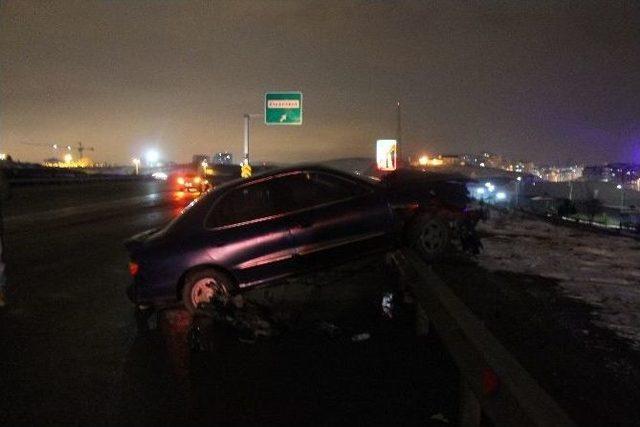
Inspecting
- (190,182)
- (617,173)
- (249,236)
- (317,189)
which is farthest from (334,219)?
(617,173)

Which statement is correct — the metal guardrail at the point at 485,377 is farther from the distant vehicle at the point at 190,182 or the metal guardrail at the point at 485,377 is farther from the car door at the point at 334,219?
the distant vehicle at the point at 190,182

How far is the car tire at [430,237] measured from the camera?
8289 mm

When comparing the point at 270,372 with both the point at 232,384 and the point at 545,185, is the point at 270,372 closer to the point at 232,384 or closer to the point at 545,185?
the point at 232,384

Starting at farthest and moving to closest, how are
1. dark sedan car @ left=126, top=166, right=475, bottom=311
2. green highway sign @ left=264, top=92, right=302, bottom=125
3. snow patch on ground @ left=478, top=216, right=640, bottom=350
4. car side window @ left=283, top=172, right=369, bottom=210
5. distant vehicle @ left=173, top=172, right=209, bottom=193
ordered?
distant vehicle @ left=173, top=172, right=209, bottom=193, green highway sign @ left=264, top=92, right=302, bottom=125, car side window @ left=283, top=172, right=369, bottom=210, snow patch on ground @ left=478, top=216, right=640, bottom=350, dark sedan car @ left=126, top=166, right=475, bottom=311

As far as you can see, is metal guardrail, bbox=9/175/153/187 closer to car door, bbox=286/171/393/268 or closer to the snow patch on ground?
the snow patch on ground

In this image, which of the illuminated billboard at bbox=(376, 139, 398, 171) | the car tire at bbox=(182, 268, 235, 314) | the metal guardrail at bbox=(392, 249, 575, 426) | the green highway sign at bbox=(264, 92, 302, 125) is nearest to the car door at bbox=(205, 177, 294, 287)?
the car tire at bbox=(182, 268, 235, 314)

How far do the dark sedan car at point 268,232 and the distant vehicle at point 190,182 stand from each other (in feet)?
86.4

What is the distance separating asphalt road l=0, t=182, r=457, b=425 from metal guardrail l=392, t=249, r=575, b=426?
0.50 metres

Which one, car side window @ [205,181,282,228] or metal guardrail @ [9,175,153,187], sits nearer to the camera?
car side window @ [205,181,282,228]

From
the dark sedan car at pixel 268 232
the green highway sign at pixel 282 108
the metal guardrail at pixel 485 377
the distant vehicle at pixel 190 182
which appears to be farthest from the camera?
the distant vehicle at pixel 190 182

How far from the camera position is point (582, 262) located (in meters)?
11.3

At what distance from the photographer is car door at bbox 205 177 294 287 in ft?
24.2

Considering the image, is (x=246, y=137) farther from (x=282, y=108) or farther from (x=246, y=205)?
(x=246, y=205)

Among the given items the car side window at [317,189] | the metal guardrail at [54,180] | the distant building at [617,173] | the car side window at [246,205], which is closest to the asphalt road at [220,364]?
the car side window at [317,189]
